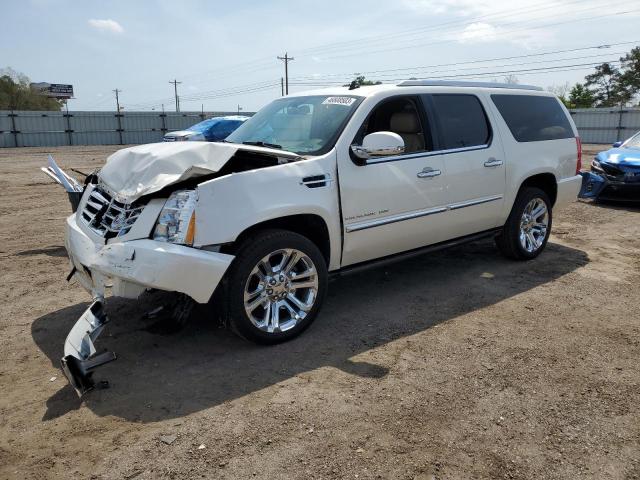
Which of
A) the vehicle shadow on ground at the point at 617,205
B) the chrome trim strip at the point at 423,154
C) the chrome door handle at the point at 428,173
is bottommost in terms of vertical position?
the vehicle shadow on ground at the point at 617,205

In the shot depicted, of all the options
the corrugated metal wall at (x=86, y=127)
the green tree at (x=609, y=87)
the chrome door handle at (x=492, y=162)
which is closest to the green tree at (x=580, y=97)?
the green tree at (x=609, y=87)

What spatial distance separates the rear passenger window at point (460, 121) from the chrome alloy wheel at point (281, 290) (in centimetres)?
196

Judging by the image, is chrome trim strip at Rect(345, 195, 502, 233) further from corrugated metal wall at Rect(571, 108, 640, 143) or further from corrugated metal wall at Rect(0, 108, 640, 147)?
corrugated metal wall at Rect(571, 108, 640, 143)

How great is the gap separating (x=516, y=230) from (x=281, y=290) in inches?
129

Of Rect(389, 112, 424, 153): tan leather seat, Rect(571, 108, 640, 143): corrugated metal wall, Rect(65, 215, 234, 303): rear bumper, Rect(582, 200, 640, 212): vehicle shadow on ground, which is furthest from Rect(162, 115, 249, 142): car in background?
Rect(571, 108, 640, 143): corrugated metal wall

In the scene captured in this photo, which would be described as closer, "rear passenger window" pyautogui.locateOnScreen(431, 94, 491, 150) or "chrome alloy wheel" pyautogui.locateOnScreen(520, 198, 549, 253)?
"rear passenger window" pyautogui.locateOnScreen(431, 94, 491, 150)

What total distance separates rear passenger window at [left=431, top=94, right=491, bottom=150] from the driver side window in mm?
187

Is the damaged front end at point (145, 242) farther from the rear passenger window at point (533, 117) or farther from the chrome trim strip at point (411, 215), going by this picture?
the rear passenger window at point (533, 117)

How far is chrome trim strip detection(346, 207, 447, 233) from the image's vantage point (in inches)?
173

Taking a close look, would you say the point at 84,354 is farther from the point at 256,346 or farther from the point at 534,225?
the point at 534,225

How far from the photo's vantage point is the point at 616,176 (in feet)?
31.9

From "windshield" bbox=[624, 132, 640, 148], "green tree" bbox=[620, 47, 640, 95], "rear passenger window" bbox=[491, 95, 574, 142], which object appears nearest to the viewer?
"rear passenger window" bbox=[491, 95, 574, 142]

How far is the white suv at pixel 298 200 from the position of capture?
3.56m

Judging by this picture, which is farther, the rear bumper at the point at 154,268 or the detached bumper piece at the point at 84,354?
the rear bumper at the point at 154,268
